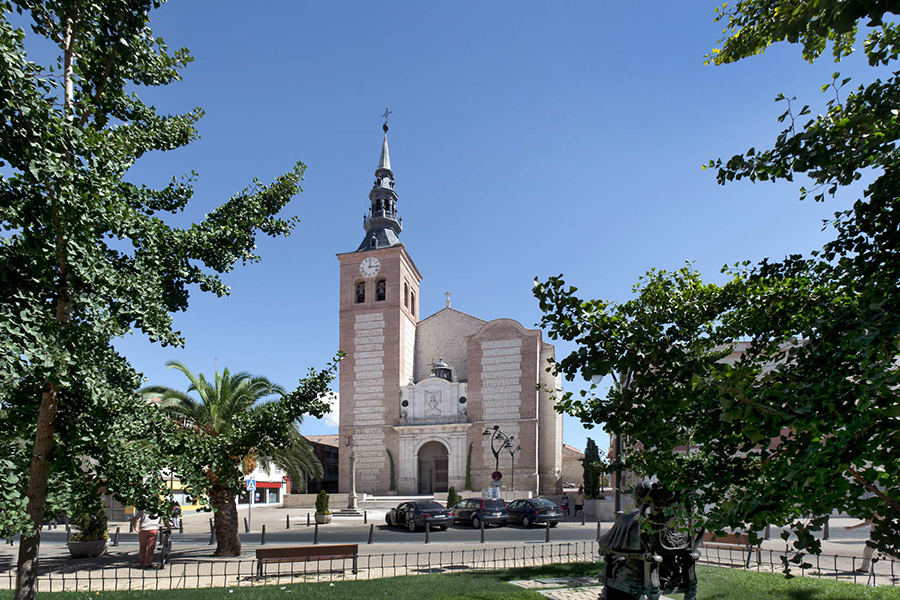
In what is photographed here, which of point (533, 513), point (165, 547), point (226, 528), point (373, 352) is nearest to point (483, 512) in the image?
point (533, 513)

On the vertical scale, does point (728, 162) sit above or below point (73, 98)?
below

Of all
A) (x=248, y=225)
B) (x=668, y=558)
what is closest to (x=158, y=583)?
(x=248, y=225)

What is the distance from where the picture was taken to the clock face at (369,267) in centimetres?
5103

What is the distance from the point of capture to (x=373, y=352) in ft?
164

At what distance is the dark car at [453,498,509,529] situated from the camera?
973 inches

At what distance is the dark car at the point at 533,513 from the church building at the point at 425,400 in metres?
18.1

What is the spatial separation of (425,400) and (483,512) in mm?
24600

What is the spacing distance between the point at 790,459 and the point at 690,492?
0.84 meters

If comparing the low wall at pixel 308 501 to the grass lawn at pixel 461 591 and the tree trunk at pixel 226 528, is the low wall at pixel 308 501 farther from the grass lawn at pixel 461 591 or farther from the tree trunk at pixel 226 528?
the grass lawn at pixel 461 591

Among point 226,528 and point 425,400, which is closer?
point 226,528

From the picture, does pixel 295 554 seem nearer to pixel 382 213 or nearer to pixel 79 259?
pixel 79 259

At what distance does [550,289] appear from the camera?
497 centimetres

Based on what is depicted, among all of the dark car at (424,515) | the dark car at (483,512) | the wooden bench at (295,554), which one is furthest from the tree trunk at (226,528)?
the dark car at (483,512)

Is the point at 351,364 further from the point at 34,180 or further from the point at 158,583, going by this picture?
the point at 34,180
